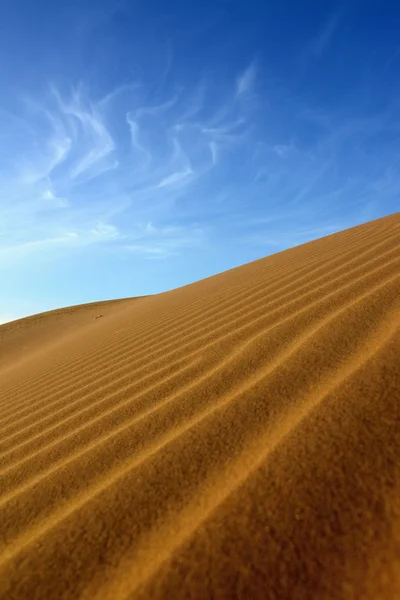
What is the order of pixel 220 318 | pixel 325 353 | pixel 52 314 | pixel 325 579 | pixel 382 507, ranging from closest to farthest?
1. pixel 325 579
2. pixel 382 507
3. pixel 325 353
4. pixel 220 318
5. pixel 52 314

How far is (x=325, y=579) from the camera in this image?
808 millimetres

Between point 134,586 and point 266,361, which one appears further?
point 266,361

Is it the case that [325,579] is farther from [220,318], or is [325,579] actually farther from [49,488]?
[220,318]

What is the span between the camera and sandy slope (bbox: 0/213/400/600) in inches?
33.9

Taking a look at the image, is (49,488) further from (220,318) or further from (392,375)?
(220,318)

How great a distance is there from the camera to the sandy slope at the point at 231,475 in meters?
0.86

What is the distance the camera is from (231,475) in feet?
3.76

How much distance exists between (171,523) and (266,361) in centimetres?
97

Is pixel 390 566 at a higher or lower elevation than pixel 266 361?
lower

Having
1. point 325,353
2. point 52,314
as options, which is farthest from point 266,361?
point 52,314

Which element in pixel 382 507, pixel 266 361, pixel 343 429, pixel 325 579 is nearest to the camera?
pixel 325 579

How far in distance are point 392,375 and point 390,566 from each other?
2.31 ft

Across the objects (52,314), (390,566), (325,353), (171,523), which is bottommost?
(390,566)

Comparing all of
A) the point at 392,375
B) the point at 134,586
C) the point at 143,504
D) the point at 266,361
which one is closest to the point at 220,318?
the point at 266,361
